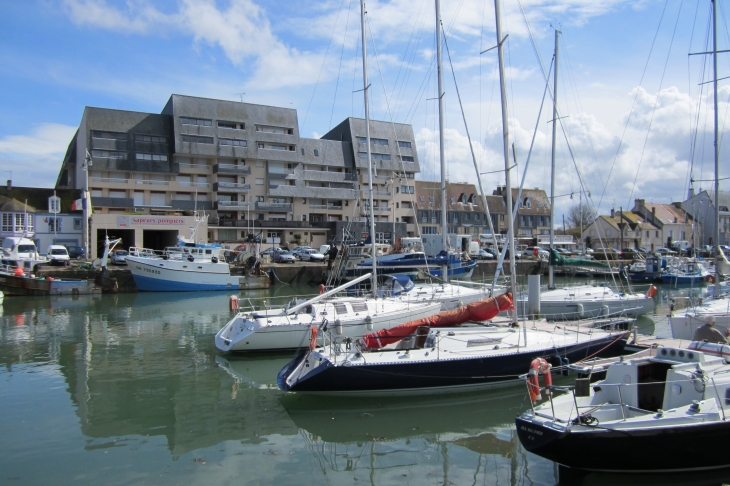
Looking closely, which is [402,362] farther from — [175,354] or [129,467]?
[175,354]

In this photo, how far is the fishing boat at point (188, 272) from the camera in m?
42.1

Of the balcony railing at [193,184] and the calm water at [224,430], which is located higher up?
the balcony railing at [193,184]

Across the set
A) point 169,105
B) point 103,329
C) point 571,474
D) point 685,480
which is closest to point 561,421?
point 571,474

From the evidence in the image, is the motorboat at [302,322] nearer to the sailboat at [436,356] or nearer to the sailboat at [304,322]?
the sailboat at [304,322]

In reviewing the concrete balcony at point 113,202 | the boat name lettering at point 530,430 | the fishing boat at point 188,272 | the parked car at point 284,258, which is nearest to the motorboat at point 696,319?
→ the boat name lettering at point 530,430

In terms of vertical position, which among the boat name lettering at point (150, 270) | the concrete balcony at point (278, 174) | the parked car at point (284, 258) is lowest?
the boat name lettering at point (150, 270)

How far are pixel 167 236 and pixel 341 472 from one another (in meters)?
53.9

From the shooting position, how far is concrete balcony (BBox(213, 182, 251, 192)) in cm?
6688

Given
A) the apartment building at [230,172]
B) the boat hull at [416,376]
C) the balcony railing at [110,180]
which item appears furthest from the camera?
the apartment building at [230,172]

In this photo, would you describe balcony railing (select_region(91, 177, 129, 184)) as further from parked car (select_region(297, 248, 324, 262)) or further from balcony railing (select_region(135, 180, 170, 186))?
parked car (select_region(297, 248, 324, 262))

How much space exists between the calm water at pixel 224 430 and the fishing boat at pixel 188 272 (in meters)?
22.2

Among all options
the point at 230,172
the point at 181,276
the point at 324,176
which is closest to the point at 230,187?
the point at 230,172

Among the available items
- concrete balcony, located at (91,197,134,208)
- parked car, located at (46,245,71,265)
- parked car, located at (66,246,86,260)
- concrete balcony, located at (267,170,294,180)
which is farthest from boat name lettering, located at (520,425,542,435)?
concrete balcony, located at (267,170,294,180)

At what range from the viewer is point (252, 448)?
35.9 ft
